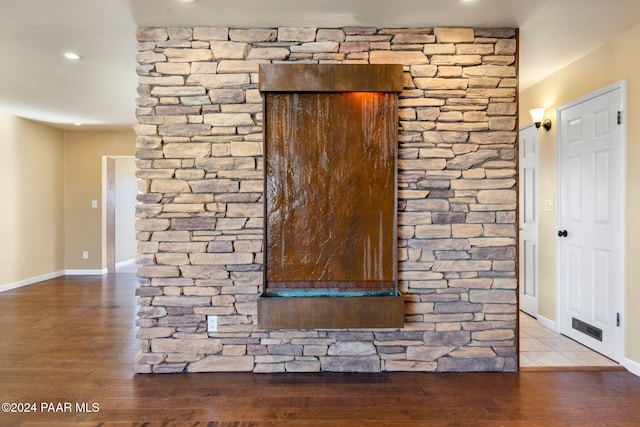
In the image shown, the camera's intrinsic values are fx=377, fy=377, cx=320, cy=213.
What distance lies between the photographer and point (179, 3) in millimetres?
2334

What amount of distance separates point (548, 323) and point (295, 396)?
2696 millimetres

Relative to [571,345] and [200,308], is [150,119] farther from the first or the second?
[571,345]

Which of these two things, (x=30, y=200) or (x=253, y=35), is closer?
(x=253, y=35)

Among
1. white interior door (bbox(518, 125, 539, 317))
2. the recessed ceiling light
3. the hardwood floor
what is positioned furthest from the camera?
white interior door (bbox(518, 125, 539, 317))

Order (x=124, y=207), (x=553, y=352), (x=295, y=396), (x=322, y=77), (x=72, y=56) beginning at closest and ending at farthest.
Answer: (x=295, y=396)
(x=322, y=77)
(x=553, y=352)
(x=72, y=56)
(x=124, y=207)

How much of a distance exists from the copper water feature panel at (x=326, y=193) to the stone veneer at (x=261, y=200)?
A: 14 cm

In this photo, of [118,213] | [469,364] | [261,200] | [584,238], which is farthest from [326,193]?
[118,213]

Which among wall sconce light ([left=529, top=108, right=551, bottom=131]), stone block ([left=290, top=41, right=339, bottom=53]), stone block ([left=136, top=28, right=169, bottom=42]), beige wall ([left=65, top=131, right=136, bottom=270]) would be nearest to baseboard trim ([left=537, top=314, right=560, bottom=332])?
wall sconce light ([left=529, top=108, right=551, bottom=131])

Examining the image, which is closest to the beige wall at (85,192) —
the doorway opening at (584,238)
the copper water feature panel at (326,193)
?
the copper water feature panel at (326,193)

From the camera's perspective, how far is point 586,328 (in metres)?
3.13

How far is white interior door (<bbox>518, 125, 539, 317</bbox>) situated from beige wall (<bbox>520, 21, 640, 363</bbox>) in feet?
0.37

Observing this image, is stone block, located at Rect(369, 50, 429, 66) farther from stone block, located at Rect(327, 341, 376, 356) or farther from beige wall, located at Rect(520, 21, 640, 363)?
stone block, located at Rect(327, 341, 376, 356)

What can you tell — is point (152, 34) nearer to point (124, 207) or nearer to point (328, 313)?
point (328, 313)

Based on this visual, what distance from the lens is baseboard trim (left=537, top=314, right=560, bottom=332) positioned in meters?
3.52
